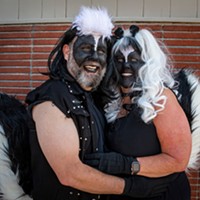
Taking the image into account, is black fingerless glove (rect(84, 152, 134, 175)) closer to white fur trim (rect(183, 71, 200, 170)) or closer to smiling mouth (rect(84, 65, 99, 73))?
smiling mouth (rect(84, 65, 99, 73))

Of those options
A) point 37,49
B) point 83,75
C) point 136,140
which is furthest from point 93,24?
point 37,49

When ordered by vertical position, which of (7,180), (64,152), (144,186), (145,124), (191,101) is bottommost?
(7,180)

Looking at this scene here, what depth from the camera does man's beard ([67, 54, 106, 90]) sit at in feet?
8.16

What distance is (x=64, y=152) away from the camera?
2229mm

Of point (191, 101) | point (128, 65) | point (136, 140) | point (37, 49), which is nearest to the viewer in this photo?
point (136, 140)

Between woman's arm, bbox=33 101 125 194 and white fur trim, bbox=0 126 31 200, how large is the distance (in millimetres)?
570

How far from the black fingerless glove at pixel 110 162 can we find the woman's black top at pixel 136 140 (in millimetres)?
90

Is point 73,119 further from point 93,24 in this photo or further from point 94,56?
point 93,24

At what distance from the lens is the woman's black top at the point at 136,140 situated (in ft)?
8.04

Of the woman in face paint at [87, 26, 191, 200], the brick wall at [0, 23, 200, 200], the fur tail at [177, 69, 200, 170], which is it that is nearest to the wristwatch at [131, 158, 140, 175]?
the woman in face paint at [87, 26, 191, 200]

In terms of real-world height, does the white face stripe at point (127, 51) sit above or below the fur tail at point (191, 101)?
above

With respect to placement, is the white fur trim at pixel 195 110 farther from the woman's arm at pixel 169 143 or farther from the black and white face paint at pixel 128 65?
the black and white face paint at pixel 128 65

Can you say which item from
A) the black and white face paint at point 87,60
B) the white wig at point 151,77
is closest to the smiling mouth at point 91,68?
the black and white face paint at point 87,60

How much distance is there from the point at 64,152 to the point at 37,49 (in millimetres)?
→ 2283
